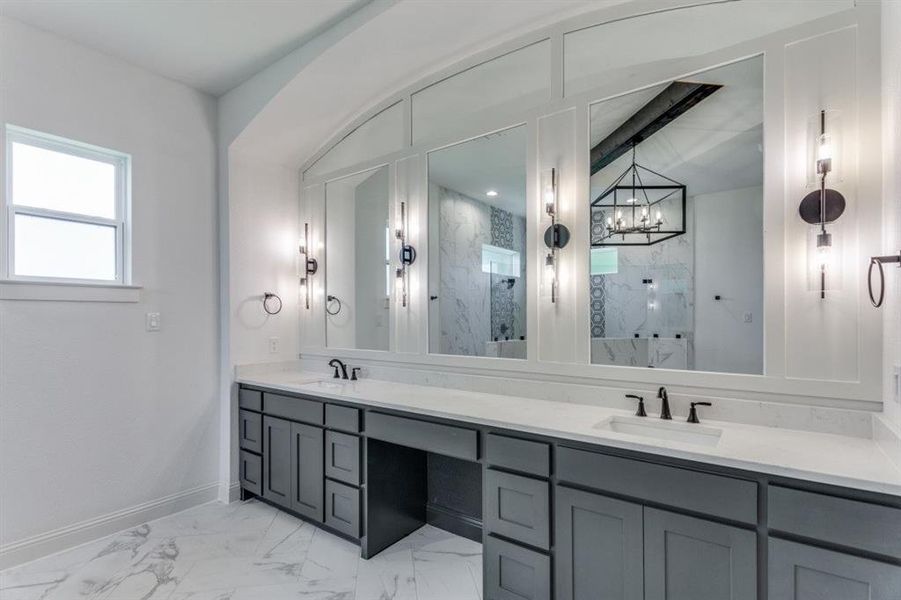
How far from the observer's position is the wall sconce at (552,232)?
2340mm

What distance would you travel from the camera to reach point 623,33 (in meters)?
2.25

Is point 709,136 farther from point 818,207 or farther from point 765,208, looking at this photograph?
point 818,207

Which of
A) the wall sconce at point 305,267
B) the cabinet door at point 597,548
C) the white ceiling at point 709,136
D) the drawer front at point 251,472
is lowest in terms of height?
the drawer front at point 251,472

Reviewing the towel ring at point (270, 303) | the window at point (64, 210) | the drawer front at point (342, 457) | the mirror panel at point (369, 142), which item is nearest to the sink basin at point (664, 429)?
the drawer front at point (342, 457)

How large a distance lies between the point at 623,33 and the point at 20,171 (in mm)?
3466

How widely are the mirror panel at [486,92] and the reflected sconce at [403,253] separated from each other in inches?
20.5

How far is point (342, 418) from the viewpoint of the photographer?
2566mm

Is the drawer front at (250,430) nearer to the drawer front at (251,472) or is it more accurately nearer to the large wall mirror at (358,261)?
the drawer front at (251,472)

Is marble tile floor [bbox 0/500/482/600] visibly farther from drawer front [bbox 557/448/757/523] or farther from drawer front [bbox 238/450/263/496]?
drawer front [bbox 557/448/757/523]

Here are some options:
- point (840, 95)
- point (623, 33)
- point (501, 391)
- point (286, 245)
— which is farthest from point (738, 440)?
point (286, 245)

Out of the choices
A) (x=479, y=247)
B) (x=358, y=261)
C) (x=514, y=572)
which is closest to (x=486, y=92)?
(x=479, y=247)

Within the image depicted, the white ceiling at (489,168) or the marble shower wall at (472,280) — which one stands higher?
the white ceiling at (489,168)

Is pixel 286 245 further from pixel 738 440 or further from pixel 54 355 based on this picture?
pixel 738 440

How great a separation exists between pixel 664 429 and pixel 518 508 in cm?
74
